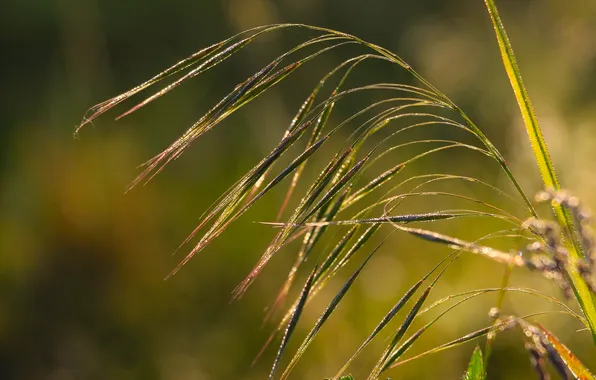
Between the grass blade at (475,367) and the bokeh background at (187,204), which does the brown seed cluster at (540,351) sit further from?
the bokeh background at (187,204)

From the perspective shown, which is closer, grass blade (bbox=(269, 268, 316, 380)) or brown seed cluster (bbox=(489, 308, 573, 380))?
brown seed cluster (bbox=(489, 308, 573, 380))

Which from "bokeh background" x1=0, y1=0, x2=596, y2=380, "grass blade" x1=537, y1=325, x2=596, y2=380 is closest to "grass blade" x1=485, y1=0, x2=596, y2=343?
"grass blade" x1=537, y1=325, x2=596, y2=380

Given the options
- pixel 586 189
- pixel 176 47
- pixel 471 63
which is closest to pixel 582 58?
pixel 471 63

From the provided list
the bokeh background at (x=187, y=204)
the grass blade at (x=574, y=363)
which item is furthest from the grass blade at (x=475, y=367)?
the bokeh background at (x=187, y=204)

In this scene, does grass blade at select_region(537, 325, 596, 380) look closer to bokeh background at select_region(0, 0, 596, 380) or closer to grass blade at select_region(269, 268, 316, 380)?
grass blade at select_region(269, 268, 316, 380)

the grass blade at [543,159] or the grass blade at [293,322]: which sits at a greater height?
the grass blade at [543,159]

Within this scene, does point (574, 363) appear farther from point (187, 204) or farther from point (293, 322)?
point (187, 204)

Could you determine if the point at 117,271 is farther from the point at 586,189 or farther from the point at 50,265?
the point at 586,189

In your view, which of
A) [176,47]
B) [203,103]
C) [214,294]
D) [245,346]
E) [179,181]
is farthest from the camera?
[176,47]
